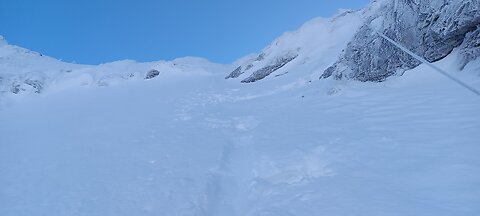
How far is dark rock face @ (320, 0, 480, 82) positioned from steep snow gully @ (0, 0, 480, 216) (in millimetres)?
231

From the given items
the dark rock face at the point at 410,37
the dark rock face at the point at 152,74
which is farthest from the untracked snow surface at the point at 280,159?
the dark rock face at the point at 152,74

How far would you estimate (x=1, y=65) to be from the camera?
42.9m

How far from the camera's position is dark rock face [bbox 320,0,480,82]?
10520 mm

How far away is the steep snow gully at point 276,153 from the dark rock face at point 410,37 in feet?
0.76

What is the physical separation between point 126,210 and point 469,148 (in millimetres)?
5997

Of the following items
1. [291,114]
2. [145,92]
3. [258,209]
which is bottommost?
[258,209]

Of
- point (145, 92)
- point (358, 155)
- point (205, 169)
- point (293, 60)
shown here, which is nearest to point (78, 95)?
point (145, 92)

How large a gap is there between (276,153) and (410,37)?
734 centimetres

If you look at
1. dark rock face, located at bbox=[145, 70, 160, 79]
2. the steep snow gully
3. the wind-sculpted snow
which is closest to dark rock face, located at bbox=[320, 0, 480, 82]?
the steep snow gully

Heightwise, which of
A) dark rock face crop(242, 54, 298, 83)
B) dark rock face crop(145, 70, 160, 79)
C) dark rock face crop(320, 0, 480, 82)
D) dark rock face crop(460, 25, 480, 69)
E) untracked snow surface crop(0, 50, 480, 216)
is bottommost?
untracked snow surface crop(0, 50, 480, 216)

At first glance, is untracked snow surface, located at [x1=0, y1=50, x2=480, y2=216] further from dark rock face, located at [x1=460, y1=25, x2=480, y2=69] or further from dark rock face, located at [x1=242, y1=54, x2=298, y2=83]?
dark rock face, located at [x1=242, y1=54, x2=298, y2=83]

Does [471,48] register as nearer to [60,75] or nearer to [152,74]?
[152,74]

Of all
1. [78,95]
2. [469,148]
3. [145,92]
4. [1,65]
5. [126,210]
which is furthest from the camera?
[1,65]

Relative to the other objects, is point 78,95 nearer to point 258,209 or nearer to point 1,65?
point 1,65
